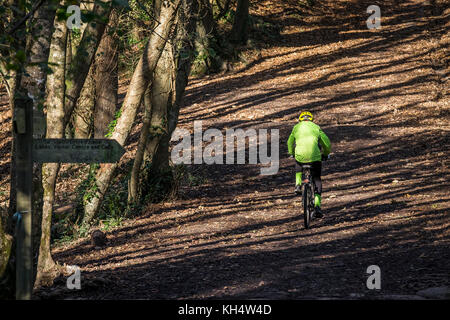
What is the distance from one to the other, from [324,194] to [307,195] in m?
3.50

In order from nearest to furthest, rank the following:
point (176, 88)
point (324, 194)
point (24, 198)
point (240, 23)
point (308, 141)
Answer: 1. point (24, 198)
2. point (308, 141)
3. point (324, 194)
4. point (176, 88)
5. point (240, 23)

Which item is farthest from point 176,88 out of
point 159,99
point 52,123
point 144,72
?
point 52,123

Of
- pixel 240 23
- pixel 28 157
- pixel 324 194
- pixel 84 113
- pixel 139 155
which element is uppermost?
pixel 240 23

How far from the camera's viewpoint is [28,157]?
6.20 meters

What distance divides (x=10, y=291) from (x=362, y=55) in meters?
23.7

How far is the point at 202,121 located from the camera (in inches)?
Result: 917

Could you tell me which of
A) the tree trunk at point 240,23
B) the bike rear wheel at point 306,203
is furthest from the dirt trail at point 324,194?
the tree trunk at point 240,23

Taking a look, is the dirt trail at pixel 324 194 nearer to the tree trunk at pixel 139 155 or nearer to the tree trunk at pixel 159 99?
the tree trunk at pixel 139 155

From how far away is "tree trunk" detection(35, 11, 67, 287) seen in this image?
9.55 m

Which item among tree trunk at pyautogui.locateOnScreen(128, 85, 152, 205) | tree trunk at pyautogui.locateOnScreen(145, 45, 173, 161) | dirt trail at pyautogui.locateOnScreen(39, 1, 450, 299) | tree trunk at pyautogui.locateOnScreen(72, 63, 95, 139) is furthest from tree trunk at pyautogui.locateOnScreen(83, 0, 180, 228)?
tree trunk at pyautogui.locateOnScreen(72, 63, 95, 139)

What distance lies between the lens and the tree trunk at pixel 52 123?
9547 mm

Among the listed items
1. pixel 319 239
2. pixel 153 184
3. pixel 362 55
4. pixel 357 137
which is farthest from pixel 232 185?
pixel 362 55

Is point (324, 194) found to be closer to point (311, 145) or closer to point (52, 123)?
point (311, 145)

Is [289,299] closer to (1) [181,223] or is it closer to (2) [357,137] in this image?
(1) [181,223]
